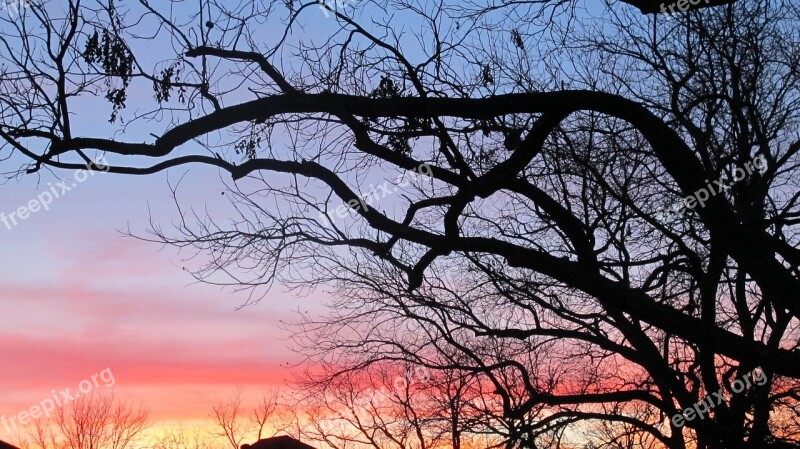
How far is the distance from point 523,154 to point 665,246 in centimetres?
536

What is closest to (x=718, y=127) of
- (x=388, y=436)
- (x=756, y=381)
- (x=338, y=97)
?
(x=756, y=381)

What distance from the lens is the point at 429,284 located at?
48.0 feet

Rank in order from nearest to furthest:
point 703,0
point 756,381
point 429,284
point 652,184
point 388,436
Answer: point 703,0 → point 652,184 → point 756,381 → point 429,284 → point 388,436

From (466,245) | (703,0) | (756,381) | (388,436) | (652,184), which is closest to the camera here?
(703,0)

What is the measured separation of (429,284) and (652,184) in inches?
189

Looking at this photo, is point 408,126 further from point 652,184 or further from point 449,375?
point 449,375

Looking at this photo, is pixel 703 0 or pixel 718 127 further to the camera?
pixel 718 127

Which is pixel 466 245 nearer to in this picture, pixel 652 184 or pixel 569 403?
pixel 652 184

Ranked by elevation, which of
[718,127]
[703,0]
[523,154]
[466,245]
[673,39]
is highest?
[673,39]

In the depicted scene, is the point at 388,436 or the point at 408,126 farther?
the point at 388,436

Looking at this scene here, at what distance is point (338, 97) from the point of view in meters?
7.40

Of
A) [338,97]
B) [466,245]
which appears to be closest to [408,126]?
[338,97]

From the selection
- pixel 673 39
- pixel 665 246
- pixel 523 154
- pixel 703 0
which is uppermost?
pixel 673 39

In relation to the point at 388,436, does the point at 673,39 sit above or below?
above
